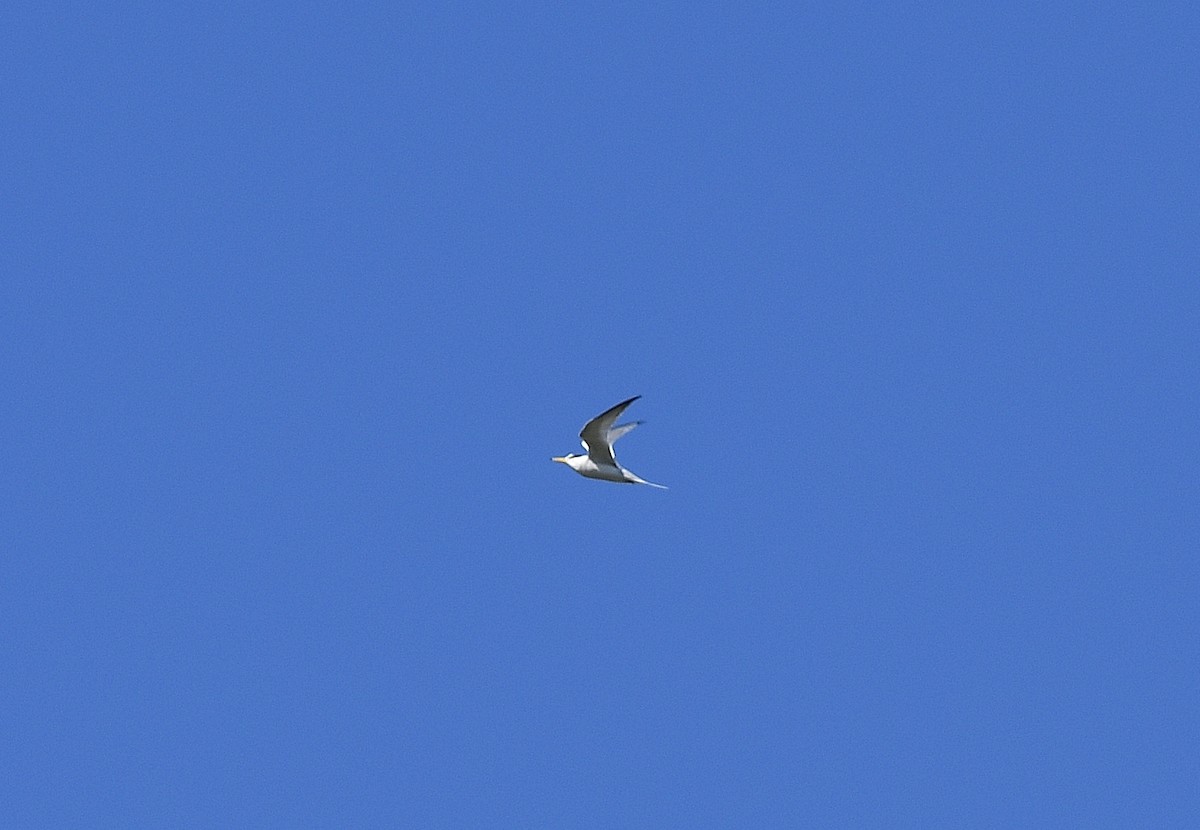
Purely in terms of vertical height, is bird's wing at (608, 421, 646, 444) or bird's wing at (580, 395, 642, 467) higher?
bird's wing at (608, 421, 646, 444)

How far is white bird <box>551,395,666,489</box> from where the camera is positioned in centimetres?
3534

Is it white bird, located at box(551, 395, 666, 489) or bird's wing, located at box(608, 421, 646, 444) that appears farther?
bird's wing, located at box(608, 421, 646, 444)

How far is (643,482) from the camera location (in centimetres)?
3725

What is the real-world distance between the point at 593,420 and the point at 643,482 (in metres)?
2.85

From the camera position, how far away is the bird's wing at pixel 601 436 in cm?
3434

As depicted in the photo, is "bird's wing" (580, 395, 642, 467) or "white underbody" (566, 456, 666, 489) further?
"white underbody" (566, 456, 666, 489)

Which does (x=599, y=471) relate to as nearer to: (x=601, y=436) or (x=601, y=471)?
(x=601, y=471)

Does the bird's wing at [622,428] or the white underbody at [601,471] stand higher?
the bird's wing at [622,428]

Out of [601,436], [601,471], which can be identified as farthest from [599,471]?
[601,436]

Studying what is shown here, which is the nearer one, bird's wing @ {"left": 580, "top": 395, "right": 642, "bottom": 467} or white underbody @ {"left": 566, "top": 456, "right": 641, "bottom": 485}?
bird's wing @ {"left": 580, "top": 395, "right": 642, "bottom": 467}

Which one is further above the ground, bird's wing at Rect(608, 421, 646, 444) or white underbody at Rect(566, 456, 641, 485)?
bird's wing at Rect(608, 421, 646, 444)

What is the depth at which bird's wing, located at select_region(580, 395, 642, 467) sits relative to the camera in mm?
34344

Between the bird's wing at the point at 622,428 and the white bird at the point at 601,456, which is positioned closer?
the white bird at the point at 601,456

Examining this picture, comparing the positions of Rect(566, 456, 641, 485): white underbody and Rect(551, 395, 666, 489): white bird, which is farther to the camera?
Rect(566, 456, 641, 485): white underbody
